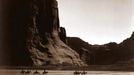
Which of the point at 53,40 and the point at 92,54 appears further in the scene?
the point at 92,54

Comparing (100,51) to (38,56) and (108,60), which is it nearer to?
(108,60)

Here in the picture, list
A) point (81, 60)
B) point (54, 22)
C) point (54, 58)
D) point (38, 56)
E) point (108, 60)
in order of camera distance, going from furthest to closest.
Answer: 1. point (108, 60)
2. point (81, 60)
3. point (54, 22)
4. point (54, 58)
5. point (38, 56)

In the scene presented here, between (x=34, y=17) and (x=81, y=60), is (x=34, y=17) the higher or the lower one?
the higher one

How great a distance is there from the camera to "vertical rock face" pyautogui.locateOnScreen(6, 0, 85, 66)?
7144 centimetres

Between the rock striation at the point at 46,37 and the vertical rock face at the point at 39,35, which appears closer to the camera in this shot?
the vertical rock face at the point at 39,35

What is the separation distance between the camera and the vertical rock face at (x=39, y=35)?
234 feet

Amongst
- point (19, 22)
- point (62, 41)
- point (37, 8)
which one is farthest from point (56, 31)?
point (19, 22)

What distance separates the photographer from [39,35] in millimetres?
80250

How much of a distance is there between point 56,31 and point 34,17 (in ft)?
34.9

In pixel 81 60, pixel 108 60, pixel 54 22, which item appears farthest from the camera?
pixel 108 60

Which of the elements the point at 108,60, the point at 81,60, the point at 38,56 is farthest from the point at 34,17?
the point at 108,60

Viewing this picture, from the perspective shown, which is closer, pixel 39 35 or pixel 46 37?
pixel 39 35

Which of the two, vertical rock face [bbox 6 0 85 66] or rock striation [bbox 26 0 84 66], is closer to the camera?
vertical rock face [bbox 6 0 85 66]

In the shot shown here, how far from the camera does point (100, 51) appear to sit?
352ft
